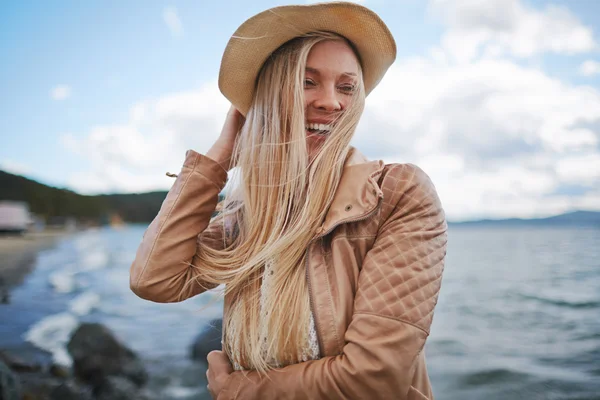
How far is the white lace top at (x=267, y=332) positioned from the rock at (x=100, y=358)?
292 inches

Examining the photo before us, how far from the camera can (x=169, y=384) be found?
8375 mm

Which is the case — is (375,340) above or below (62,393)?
above

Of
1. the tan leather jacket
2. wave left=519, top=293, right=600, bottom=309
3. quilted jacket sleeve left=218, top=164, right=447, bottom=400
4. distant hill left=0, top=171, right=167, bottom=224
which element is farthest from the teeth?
distant hill left=0, top=171, right=167, bottom=224

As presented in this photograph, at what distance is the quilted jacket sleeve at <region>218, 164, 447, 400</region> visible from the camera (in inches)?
56.3

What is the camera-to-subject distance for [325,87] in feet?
6.24

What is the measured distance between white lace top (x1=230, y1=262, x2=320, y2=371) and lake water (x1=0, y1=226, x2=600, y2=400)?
6.83 meters

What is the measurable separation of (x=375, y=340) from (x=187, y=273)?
927 millimetres

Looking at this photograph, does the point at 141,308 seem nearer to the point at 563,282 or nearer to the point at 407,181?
the point at 407,181

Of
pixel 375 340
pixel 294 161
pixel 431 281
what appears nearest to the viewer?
pixel 375 340

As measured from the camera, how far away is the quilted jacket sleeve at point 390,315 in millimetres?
1430

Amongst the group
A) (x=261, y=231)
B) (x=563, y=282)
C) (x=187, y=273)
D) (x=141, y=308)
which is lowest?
(x=141, y=308)

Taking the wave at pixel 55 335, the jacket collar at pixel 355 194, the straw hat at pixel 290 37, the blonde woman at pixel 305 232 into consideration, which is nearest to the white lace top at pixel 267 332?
the blonde woman at pixel 305 232

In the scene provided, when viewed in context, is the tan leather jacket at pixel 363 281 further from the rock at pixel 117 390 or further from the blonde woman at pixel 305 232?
the rock at pixel 117 390

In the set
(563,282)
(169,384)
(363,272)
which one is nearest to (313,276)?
(363,272)
